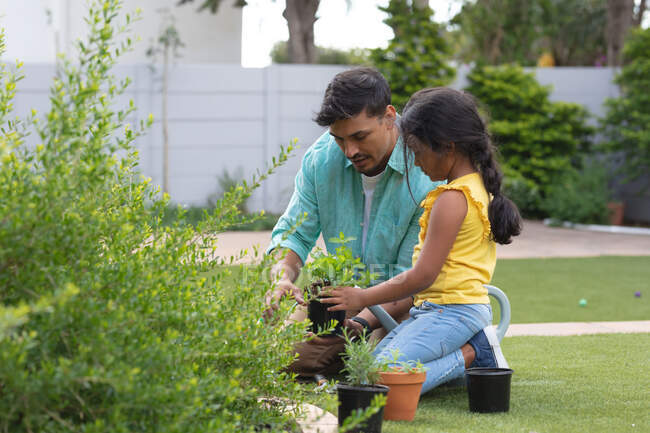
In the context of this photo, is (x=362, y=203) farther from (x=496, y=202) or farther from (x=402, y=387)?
(x=402, y=387)

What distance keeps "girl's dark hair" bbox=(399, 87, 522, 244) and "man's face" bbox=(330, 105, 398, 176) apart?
200 millimetres

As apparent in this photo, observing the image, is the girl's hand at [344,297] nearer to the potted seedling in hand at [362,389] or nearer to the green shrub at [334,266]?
the green shrub at [334,266]

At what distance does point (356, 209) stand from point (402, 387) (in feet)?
3.98

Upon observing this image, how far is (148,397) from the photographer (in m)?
1.85

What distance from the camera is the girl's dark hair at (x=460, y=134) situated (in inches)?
125

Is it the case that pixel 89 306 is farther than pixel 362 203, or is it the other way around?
pixel 362 203

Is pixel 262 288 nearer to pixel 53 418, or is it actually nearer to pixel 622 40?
pixel 53 418

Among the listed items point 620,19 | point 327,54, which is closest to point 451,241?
point 620,19

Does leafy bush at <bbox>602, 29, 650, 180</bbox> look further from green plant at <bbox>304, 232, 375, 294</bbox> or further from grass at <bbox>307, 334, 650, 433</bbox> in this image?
green plant at <bbox>304, 232, 375, 294</bbox>

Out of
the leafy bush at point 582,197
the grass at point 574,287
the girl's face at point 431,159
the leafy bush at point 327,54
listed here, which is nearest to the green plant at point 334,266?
the girl's face at point 431,159

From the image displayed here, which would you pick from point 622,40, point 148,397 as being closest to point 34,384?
point 148,397

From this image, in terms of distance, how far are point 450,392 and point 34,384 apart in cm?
218

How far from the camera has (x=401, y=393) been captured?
9.41ft

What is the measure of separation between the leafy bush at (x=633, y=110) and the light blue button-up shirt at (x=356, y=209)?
401 inches
